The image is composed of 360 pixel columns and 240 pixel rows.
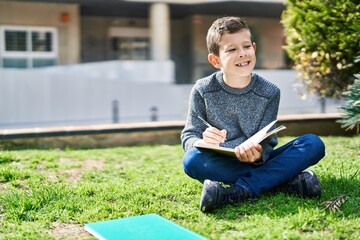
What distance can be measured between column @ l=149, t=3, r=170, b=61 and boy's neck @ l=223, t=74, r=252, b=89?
1411cm

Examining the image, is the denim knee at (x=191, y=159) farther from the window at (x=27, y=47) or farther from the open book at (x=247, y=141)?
the window at (x=27, y=47)

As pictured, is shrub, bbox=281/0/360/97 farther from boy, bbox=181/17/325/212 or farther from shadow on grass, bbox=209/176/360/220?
shadow on grass, bbox=209/176/360/220

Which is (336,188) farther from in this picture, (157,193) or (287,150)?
(157,193)

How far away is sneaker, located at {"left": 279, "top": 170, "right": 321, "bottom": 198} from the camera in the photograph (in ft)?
9.57

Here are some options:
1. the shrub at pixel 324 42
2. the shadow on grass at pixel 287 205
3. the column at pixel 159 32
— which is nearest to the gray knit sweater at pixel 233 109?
the shadow on grass at pixel 287 205

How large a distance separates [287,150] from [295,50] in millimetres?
3119

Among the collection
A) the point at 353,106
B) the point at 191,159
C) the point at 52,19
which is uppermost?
the point at 52,19

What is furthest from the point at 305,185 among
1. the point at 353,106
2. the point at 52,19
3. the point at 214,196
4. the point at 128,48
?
the point at 128,48

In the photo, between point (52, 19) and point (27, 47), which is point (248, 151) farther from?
point (52, 19)

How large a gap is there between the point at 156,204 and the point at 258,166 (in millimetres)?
717

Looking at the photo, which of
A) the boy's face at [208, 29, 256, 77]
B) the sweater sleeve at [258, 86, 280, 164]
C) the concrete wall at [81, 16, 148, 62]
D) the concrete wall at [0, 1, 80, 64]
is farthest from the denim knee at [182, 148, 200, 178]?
the concrete wall at [81, 16, 148, 62]

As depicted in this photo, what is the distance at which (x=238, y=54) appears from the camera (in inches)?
121

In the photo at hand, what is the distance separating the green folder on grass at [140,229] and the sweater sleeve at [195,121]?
0.64 meters

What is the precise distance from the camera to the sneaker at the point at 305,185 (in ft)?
9.57
